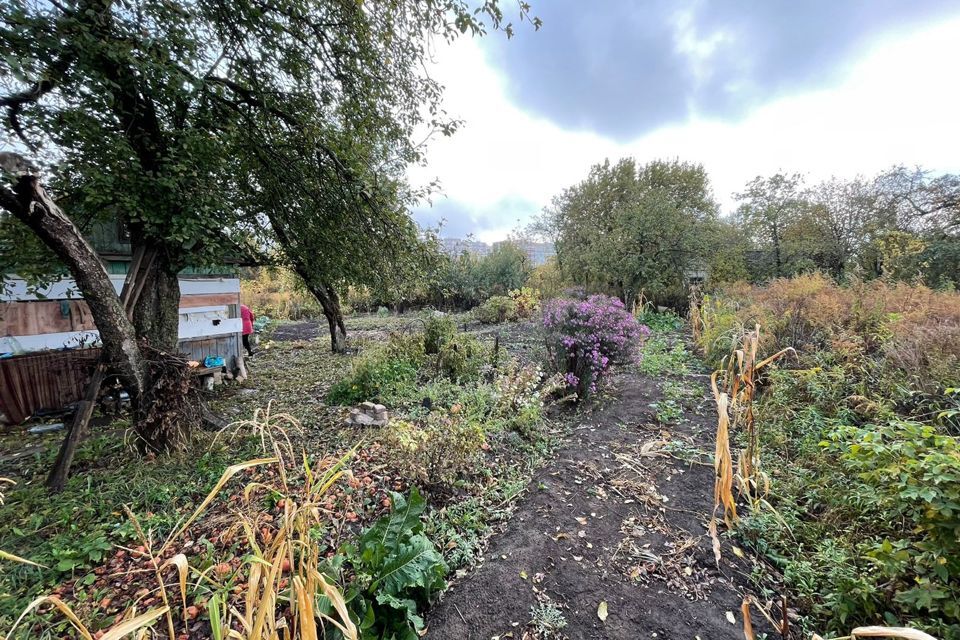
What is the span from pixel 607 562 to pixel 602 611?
0.30 m

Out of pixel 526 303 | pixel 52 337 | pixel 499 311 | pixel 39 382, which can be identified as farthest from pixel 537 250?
pixel 39 382

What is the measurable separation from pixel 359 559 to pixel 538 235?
15.9 meters

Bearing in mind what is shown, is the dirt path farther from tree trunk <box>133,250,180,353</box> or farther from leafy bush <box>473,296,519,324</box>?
leafy bush <box>473,296,519,324</box>

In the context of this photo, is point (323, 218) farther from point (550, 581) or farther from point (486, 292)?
point (486, 292)

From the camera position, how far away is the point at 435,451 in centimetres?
254

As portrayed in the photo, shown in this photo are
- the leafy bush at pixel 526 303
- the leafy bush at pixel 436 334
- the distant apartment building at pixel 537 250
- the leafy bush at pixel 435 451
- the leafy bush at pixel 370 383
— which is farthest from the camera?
the distant apartment building at pixel 537 250

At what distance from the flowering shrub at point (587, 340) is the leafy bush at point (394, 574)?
2475 mm

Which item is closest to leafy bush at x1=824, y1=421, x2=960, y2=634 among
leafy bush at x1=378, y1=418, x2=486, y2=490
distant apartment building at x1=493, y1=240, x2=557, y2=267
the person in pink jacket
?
leafy bush at x1=378, y1=418, x2=486, y2=490

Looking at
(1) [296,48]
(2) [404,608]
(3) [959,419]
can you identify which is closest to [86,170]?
(1) [296,48]

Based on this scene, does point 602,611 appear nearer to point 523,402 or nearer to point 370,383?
point 523,402

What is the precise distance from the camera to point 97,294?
8.60 feet

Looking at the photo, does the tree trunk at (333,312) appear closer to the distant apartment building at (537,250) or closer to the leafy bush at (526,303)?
the leafy bush at (526,303)

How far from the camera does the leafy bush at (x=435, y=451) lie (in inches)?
97.1

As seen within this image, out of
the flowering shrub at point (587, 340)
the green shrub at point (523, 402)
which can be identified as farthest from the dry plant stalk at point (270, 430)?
the flowering shrub at point (587, 340)
